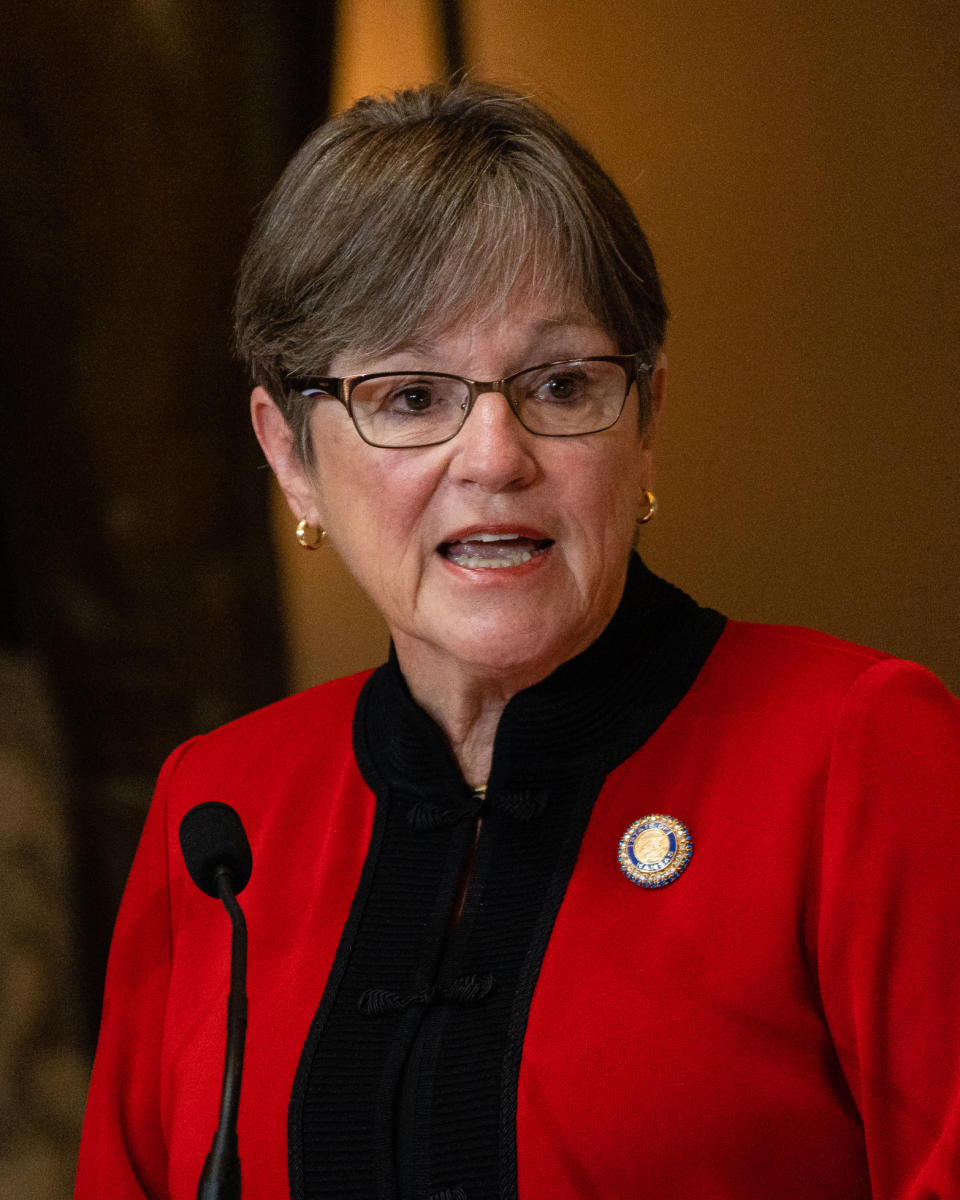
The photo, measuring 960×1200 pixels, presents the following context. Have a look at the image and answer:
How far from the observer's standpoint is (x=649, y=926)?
4.33 feet

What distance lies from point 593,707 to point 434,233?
50cm

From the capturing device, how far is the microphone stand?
94 centimetres

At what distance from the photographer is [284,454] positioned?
1635mm

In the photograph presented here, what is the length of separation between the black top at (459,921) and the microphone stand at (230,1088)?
0.31 m

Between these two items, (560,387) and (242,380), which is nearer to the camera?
(560,387)

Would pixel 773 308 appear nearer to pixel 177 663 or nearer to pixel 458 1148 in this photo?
pixel 177 663

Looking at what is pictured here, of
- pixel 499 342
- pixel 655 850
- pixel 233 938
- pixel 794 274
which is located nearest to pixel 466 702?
pixel 655 850

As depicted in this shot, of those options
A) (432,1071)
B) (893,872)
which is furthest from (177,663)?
(893,872)

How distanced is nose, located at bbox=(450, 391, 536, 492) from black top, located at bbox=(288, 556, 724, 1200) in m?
0.22

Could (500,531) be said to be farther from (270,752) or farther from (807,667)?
(270,752)

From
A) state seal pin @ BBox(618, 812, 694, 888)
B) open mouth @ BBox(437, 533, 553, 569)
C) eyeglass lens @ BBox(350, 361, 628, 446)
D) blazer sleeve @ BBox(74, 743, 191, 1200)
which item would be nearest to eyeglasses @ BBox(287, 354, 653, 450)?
eyeglass lens @ BBox(350, 361, 628, 446)

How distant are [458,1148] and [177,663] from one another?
110 centimetres

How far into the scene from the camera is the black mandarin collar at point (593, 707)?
1468mm

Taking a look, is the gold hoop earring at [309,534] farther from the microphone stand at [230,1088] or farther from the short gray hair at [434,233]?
the microphone stand at [230,1088]
